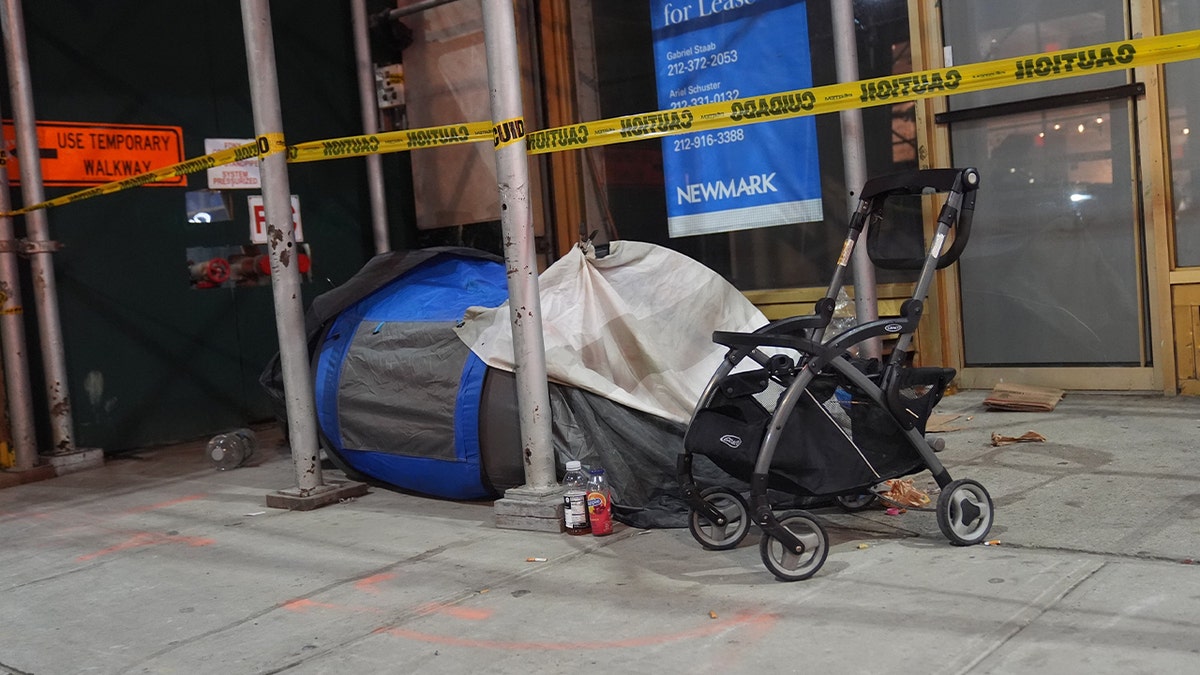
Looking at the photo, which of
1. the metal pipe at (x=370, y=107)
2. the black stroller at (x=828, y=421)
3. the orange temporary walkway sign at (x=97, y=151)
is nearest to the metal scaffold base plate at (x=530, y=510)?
the black stroller at (x=828, y=421)

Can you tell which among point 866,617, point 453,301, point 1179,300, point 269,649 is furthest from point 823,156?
point 269,649

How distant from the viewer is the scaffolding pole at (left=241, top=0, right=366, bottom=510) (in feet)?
19.0

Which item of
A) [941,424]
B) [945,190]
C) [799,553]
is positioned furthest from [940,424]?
[799,553]

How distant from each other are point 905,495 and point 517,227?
206 cm

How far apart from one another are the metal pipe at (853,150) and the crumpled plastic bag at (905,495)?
1.12 metres

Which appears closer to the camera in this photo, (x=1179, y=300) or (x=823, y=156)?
(x=1179, y=300)

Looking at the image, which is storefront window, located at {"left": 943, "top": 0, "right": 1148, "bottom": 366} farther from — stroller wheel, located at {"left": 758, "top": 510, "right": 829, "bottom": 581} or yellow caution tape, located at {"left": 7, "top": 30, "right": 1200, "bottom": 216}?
stroller wheel, located at {"left": 758, "top": 510, "right": 829, "bottom": 581}

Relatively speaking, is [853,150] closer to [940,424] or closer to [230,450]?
[940,424]

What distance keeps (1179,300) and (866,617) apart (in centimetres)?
420

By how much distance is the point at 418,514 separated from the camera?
5.58m

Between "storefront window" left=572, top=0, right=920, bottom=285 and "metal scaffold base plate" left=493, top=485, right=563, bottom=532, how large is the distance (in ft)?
11.5

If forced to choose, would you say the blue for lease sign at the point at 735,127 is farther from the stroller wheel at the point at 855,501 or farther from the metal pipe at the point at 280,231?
the metal pipe at the point at 280,231

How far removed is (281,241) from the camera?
18.9 feet

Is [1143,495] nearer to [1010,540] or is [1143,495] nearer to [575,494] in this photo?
[1010,540]
